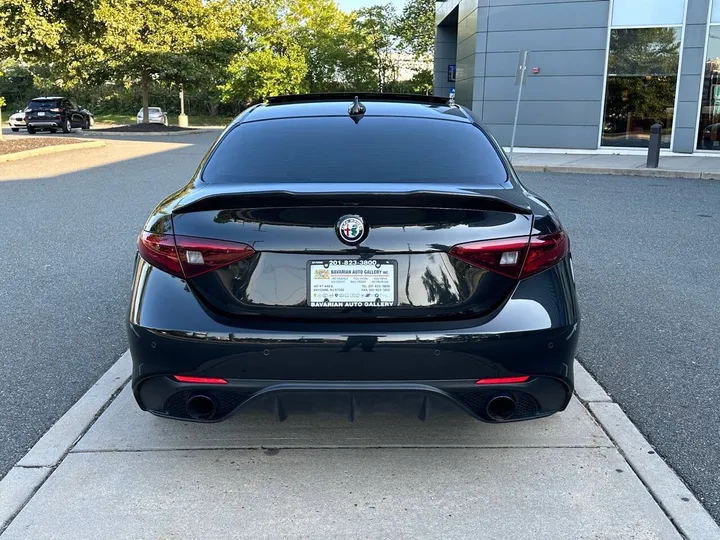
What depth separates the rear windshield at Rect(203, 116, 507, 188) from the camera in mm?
3295

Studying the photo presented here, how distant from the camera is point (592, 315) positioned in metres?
5.35

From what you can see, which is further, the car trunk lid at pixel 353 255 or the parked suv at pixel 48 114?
the parked suv at pixel 48 114

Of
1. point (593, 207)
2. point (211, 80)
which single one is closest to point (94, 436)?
point (593, 207)

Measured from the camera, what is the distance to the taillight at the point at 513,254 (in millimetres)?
2730

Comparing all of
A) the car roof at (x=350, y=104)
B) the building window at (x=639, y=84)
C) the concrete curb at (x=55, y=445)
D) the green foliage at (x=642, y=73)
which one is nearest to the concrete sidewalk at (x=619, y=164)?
the building window at (x=639, y=84)

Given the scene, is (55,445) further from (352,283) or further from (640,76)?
(640,76)

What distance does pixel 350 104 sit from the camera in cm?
402

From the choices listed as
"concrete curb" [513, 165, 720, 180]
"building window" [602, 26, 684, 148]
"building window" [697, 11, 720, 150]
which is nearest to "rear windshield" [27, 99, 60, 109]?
"concrete curb" [513, 165, 720, 180]

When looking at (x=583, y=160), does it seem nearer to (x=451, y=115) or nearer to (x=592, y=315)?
(x=592, y=315)

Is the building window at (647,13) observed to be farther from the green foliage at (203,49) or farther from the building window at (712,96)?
the green foliage at (203,49)

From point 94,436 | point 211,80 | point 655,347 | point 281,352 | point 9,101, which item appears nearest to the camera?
point 281,352

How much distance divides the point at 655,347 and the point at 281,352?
301 centimetres

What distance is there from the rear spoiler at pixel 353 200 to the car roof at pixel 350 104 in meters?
1.16

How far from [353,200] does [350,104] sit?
1450mm
